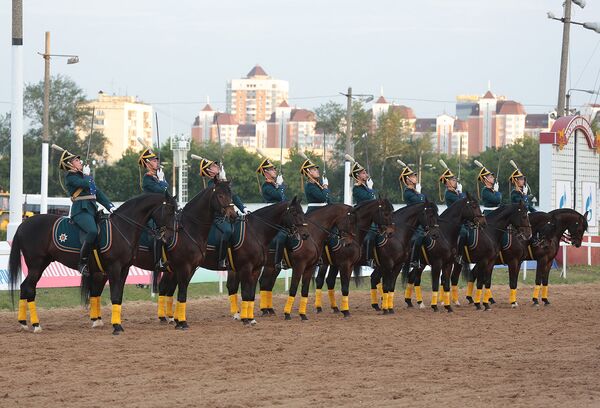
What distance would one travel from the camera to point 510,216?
23109mm

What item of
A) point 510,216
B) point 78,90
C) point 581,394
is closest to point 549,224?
point 510,216

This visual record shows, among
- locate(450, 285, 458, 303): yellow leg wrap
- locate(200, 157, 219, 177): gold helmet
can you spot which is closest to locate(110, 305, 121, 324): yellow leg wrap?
locate(200, 157, 219, 177): gold helmet

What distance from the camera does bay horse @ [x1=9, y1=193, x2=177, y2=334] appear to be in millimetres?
17562

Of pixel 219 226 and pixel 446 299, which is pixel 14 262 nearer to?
pixel 219 226

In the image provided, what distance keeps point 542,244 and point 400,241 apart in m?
3.99

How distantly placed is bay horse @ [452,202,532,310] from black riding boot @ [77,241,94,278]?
27.1 ft

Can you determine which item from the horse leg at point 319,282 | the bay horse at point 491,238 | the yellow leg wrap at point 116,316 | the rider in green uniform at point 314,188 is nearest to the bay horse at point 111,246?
the yellow leg wrap at point 116,316

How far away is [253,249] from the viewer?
62.4 ft

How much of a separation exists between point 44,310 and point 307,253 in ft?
17.1

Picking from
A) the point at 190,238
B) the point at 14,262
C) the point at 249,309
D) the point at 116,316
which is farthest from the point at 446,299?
the point at 14,262

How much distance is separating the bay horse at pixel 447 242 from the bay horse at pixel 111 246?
628cm

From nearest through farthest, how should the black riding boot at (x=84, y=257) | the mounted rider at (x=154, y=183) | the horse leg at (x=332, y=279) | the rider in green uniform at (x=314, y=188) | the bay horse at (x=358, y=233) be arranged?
the black riding boot at (x=84, y=257) < the mounted rider at (x=154, y=183) < the bay horse at (x=358, y=233) < the rider in green uniform at (x=314, y=188) < the horse leg at (x=332, y=279)

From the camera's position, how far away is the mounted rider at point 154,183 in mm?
18359

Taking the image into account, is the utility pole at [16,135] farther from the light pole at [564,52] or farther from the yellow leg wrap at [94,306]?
the light pole at [564,52]
